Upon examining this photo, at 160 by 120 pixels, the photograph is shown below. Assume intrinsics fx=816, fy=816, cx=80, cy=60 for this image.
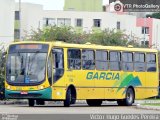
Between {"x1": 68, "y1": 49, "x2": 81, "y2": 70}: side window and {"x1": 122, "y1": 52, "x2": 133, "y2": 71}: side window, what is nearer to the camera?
{"x1": 68, "y1": 49, "x2": 81, "y2": 70}: side window

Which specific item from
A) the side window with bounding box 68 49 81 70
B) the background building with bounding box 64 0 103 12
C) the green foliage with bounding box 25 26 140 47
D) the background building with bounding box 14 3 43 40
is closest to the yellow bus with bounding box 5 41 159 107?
the side window with bounding box 68 49 81 70

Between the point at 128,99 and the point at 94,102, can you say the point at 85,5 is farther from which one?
the point at 128,99

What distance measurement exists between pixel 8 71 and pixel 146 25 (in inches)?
3380

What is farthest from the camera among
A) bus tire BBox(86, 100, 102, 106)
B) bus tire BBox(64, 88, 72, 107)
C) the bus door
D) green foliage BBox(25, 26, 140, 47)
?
green foliage BBox(25, 26, 140, 47)

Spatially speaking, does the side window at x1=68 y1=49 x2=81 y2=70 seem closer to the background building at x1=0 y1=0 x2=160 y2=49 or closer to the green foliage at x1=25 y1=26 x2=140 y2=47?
the green foliage at x1=25 y1=26 x2=140 y2=47

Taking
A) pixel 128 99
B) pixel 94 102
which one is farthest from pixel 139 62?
pixel 94 102

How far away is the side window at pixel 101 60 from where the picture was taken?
41.9 m

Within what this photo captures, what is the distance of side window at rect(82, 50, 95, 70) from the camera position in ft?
134

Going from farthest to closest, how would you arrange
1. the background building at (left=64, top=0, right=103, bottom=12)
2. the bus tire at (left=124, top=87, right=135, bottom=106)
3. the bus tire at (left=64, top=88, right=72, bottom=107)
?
the background building at (left=64, top=0, right=103, bottom=12), the bus tire at (left=124, top=87, right=135, bottom=106), the bus tire at (left=64, top=88, right=72, bottom=107)

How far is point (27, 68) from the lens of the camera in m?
38.2

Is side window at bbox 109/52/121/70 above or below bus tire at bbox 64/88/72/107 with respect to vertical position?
above

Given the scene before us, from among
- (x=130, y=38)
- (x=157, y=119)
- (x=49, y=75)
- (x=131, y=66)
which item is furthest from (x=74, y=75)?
(x=130, y=38)

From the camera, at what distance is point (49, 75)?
125ft

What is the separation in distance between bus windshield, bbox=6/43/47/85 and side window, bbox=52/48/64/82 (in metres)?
0.58
